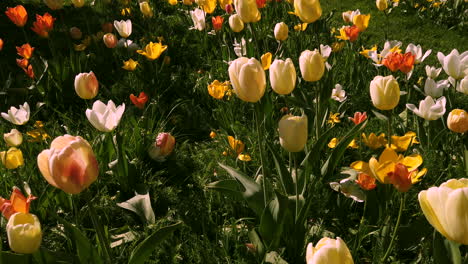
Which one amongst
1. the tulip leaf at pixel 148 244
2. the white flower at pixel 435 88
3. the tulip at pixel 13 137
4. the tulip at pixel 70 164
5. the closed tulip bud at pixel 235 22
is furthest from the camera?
the closed tulip bud at pixel 235 22

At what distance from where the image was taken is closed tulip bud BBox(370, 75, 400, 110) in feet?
5.08

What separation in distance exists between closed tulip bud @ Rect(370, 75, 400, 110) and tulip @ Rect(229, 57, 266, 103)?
39 centimetres

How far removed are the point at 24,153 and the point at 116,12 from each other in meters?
2.61

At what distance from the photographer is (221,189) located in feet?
5.66

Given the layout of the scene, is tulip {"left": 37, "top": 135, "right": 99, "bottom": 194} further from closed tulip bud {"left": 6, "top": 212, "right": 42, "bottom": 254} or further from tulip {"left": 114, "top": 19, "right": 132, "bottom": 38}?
tulip {"left": 114, "top": 19, "right": 132, "bottom": 38}

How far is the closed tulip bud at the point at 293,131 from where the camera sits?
137cm

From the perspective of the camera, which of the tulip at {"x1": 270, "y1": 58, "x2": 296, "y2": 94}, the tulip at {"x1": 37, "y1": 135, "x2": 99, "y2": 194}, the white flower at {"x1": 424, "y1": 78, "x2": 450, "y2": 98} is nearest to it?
the tulip at {"x1": 37, "y1": 135, "x2": 99, "y2": 194}

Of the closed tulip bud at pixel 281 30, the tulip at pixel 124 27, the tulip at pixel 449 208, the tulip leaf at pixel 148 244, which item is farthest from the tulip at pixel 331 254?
the tulip at pixel 124 27

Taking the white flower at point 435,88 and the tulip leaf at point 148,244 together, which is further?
the white flower at point 435,88

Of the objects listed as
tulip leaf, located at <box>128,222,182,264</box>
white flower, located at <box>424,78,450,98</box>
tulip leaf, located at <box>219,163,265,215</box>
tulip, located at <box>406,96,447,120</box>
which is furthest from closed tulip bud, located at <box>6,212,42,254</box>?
white flower, located at <box>424,78,450,98</box>

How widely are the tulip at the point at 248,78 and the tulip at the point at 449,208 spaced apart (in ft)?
2.01

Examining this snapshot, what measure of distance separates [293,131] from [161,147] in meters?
1.07

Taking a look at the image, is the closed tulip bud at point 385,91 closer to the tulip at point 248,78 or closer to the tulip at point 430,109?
the tulip at point 248,78

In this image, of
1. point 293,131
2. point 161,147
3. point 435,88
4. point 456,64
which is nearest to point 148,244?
point 293,131
